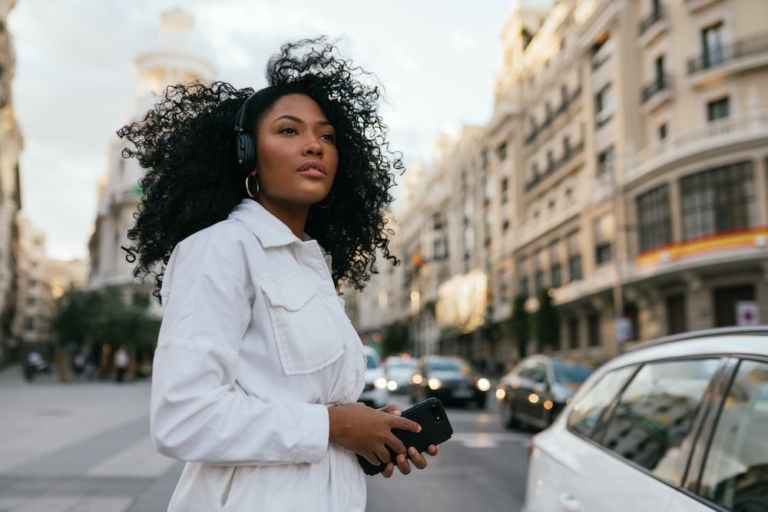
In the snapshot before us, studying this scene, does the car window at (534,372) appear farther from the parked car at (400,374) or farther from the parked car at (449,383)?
the parked car at (400,374)

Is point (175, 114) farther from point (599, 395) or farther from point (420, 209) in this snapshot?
point (420, 209)

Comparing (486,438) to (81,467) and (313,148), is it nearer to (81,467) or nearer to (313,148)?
(81,467)

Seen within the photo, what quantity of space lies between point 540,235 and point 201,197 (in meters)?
44.1

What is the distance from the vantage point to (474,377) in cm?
2180

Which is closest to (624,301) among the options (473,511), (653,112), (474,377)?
(653,112)

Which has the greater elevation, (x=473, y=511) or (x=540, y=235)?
(x=540, y=235)

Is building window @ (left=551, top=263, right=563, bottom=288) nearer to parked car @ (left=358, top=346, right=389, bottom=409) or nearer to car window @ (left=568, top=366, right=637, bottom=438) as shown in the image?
parked car @ (left=358, top=346, right=389, bottom=409)

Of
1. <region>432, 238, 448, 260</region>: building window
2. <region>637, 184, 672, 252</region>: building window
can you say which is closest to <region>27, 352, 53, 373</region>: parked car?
<region>637, 184, 672, 252</region>: building window

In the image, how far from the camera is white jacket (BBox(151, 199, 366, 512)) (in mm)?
1428

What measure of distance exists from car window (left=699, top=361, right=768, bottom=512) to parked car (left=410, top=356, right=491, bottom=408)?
18041 millimetres

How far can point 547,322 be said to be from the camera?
38.2 metres

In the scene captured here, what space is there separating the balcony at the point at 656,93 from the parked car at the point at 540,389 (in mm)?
20344

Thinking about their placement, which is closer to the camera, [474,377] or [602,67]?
[474,377]

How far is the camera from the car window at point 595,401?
330cm
